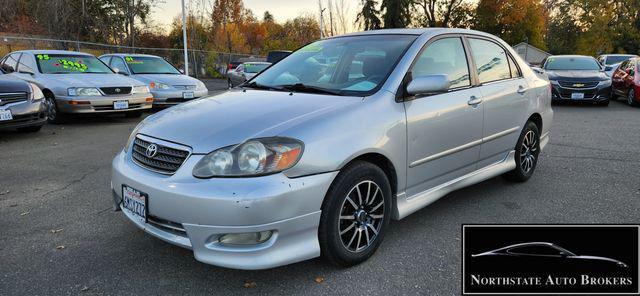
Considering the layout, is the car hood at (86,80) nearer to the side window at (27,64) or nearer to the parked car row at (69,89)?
the parked car row at (69,89)

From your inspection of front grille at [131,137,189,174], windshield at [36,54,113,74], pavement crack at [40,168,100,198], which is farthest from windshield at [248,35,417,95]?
windshield at [36,54,113,74]

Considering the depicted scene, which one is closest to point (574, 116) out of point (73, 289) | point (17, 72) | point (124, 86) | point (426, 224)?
point (426, 224)

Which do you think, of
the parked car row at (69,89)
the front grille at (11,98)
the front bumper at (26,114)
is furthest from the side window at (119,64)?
the front grille at (11,98)

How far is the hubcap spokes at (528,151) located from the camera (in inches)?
180

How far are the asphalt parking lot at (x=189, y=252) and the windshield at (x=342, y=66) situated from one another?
1.16 metres

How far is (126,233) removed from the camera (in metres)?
3.38

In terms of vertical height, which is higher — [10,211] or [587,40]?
[587,40]

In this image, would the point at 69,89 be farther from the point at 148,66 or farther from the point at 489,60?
the point at 489,60

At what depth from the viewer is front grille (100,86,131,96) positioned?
8492 mm

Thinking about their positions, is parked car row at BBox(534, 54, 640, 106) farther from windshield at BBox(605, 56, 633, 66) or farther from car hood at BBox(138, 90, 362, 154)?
car hood at BBox(138, 90, 362, 154)

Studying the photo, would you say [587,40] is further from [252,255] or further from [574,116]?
[252,255]

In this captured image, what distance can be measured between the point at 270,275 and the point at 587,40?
44.3m

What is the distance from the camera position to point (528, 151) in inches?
184

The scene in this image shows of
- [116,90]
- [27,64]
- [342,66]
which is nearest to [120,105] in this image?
[116,90]
